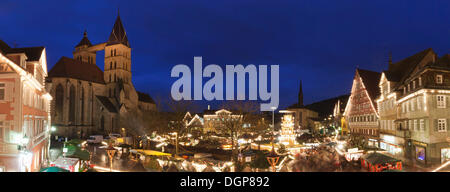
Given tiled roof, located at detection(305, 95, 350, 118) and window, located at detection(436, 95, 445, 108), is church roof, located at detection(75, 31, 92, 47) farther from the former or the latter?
window, located at detection(436, 95, 445, 108)

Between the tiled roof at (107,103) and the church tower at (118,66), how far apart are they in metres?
2.30

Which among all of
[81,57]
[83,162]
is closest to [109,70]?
[81,57]

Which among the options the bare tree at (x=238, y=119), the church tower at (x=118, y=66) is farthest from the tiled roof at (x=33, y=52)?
the church tower at (x=118, y=66)

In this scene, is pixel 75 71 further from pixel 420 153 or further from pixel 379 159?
pixel 420 153

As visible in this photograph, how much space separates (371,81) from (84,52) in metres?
70.5

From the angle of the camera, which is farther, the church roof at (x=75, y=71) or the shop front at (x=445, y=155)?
the church roof at (x=75, y=71)

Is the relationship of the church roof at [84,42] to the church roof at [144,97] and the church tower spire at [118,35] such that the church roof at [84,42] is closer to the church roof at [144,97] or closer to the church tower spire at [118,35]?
the church tower spire at [118,35]

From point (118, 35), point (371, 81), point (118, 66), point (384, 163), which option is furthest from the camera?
point (118, 35)

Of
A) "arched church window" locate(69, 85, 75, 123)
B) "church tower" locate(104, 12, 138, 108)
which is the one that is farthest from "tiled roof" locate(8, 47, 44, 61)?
"church tower" locate(104, 12, 138, 108)

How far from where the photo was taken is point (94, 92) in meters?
55.6

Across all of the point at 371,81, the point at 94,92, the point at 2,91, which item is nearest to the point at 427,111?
the point at 2,91

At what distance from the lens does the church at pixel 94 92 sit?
159 feet
